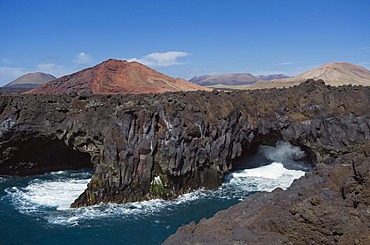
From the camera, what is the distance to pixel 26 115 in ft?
142

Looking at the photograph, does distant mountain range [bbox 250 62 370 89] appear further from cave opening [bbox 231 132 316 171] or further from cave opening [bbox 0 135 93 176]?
cave opening [bbox 0 135 93 176]

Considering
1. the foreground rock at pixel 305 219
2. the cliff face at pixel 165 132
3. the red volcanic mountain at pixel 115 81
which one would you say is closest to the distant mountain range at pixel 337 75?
the red volcanic mountain at pixel 115 81

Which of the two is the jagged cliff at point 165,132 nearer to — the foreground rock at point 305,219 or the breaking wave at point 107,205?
the breaking wave at point 107,205

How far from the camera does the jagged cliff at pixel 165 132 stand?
3772 cm

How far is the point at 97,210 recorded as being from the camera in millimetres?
33188

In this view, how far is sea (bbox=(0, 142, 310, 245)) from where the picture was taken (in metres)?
27.6

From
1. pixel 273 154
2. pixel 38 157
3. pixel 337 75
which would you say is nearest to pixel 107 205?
pixel 38 157

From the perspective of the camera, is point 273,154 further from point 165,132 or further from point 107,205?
point 107,205

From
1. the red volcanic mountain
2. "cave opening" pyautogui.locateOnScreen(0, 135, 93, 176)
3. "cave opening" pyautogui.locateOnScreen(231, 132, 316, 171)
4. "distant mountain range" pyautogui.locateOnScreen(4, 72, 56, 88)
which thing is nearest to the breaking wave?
"cave opening" pyautogui.locateOnScreen(231, 132, 316, 171)

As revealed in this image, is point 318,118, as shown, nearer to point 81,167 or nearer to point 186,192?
point 186,192

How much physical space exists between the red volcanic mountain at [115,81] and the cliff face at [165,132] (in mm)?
18588

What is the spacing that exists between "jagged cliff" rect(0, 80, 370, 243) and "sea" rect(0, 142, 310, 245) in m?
1.99

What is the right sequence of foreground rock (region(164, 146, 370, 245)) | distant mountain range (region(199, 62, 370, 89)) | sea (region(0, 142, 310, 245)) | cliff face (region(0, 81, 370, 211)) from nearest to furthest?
foreground rock (region(164, 146, 370, 245)), sea (region(0, 142, 310, 245)), cliff face (region(0, 81, 370, 211)), distant mountain range (region(199, 62, 370, 89))

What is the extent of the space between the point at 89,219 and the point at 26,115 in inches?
708
